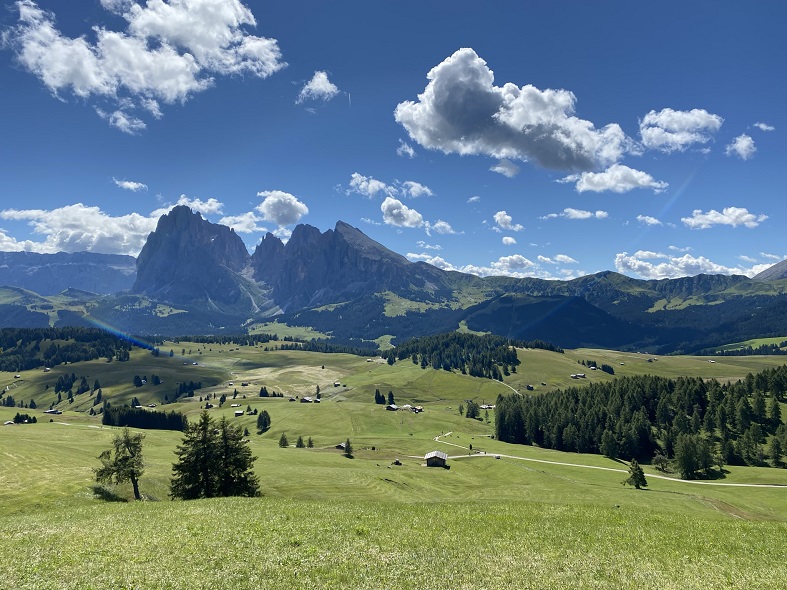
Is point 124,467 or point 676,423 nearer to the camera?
point 124,467

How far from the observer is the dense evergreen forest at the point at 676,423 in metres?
133

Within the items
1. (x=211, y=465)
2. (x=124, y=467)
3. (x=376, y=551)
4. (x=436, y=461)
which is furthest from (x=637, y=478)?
(x=124, y=467)

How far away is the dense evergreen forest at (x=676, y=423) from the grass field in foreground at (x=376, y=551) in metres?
114

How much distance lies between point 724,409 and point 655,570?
165594 mm

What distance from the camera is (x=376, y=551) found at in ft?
89.5

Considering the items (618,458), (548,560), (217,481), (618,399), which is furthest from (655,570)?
(618,399)

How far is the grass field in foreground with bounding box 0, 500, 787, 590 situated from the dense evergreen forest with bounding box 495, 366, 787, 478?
114 m

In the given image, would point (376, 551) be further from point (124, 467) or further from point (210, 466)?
point (124, 467)

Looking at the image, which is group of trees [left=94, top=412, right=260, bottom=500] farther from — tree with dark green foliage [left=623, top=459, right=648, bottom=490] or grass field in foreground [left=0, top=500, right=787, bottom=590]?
tree with dark green foliage [left=623, top=459, right=648, bottom=490]

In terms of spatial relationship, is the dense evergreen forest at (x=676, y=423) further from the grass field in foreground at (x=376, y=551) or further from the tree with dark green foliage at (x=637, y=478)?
the grass field in foreground at (x=376, y=551)

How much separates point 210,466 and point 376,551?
37.8 m

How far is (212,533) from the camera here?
1206 inches

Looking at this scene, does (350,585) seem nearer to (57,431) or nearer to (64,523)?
(64,523)

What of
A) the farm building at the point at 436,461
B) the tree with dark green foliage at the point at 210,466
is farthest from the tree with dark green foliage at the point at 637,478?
the tree with dark green foliage at the point at 210,466
